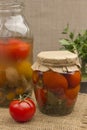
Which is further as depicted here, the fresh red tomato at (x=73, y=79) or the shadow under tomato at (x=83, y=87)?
the shadow under tomato at (x=83, y=87)

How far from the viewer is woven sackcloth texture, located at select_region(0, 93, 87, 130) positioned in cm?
68

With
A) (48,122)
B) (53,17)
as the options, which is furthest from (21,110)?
(53,17)

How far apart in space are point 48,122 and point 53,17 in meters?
0.43

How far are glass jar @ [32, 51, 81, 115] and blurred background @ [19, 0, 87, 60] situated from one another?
1.05 feet

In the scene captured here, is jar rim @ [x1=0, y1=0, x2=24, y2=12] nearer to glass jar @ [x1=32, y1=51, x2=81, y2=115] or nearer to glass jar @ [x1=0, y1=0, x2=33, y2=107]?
glass jar @ [x1=0, y1=0, x2=33, y2=107]

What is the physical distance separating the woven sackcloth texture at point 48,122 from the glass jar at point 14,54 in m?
0.05

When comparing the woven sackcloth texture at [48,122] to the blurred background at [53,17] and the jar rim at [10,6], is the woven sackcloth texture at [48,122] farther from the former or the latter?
the blurred background at [53,17]

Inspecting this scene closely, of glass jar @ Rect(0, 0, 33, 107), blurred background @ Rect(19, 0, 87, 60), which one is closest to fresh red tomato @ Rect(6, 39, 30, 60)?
glass jar @ Rect(0, 0, 33, 107)

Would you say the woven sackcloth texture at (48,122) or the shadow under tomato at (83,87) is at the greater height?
the woven sackcloth texture at (48,122)

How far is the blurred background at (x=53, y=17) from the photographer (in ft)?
3.39

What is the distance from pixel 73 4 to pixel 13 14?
28 centimetres

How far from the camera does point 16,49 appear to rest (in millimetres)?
767

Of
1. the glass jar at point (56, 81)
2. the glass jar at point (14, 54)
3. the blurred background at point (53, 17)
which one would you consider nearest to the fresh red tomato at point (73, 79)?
the glass jar at point (56, 81)

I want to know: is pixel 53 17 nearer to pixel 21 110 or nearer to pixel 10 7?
pixel 10 7
